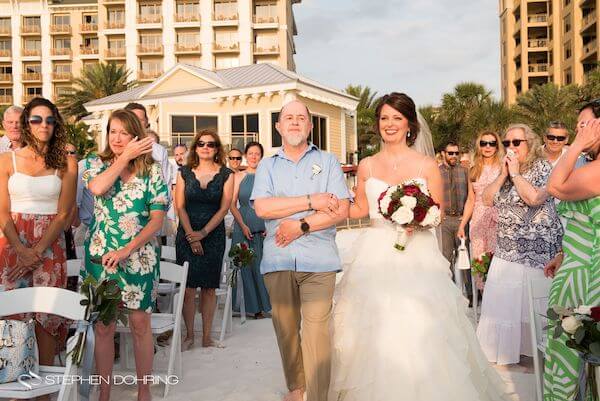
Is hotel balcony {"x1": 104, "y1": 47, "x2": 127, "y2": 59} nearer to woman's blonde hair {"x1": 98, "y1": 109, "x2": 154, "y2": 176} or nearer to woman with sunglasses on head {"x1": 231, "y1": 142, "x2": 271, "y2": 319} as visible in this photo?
woman with sunglasses on head {"x1": 231, "y1": 142, "x2": 271, "y2": 319}

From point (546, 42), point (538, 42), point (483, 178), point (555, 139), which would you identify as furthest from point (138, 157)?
point (538, 42)

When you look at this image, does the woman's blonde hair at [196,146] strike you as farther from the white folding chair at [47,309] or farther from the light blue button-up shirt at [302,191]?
the white folding chair at [47,309]

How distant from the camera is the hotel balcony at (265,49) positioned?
55156 mm

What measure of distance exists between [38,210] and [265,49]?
52710mm

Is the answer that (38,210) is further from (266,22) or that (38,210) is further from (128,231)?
(266,22)

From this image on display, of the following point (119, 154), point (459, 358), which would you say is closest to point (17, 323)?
point (119, 154)

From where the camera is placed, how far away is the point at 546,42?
63875mm

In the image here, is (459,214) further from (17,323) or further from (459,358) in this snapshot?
(17,323)

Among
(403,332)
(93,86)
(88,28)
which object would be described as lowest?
(403,332)

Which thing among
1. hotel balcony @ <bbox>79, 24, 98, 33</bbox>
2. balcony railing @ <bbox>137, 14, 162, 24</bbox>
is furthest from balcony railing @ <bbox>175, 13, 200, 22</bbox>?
hotel balcony @ <bbox>79, 24, 98, 33</bbox>

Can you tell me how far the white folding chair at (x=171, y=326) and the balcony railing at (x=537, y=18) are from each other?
68057 millimetres

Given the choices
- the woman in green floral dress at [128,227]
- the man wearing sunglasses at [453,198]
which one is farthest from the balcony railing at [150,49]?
the woman in green floral dress at [128,227]

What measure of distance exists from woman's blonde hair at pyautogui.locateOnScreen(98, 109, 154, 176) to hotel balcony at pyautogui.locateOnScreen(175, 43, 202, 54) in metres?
53.7

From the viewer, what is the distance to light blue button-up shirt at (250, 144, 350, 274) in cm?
434
